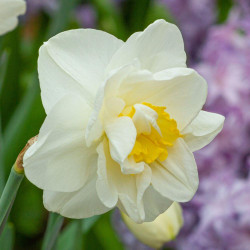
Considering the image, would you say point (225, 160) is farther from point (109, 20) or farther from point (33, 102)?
point (109, 20)

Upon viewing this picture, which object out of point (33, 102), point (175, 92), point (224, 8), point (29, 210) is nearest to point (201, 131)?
point (175, 92)

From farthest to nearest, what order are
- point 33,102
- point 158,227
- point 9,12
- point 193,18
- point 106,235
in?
1. point 193,18
2. point 106,235
3. point 33,102
4. point 158,227
5. point 9,12

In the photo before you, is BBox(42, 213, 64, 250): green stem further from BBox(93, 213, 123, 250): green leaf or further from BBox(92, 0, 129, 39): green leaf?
BBox(92, 0, 129, 39): green leaf

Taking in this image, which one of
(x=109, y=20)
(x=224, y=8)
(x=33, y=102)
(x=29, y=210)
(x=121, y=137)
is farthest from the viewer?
(x=224, y=8)

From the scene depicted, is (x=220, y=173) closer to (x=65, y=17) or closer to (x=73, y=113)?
(x=65, y=17)

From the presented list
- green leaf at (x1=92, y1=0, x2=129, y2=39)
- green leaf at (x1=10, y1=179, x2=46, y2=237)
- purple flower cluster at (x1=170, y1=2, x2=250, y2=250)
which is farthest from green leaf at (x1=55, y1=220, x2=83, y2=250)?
green leaf at (x1=92, y1=0, x2=129, y2=39)

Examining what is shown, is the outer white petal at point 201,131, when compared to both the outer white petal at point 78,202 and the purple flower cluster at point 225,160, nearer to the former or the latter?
the outer white petal at point 78,202

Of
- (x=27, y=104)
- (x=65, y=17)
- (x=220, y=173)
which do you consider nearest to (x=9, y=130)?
(x=27, y=104)
